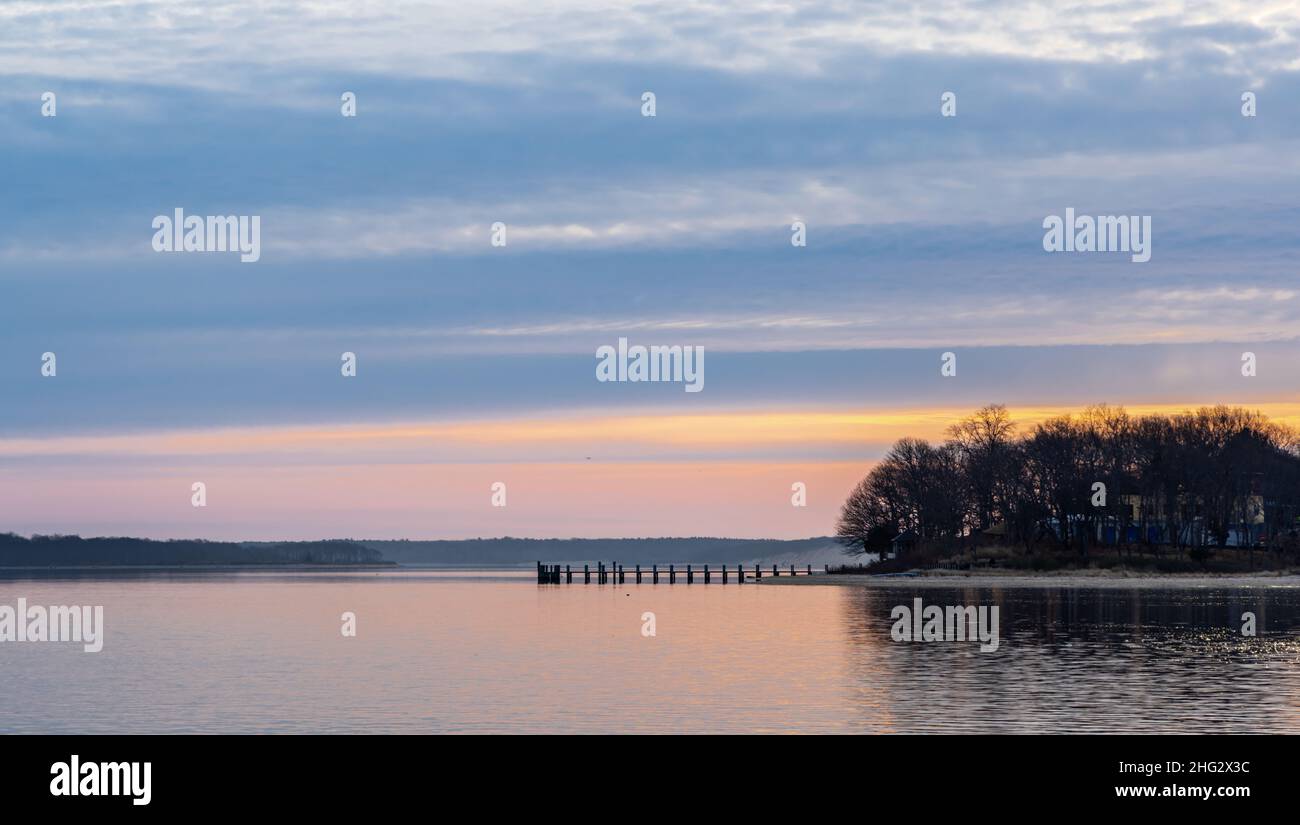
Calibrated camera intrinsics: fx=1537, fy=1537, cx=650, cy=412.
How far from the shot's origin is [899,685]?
1745 inches

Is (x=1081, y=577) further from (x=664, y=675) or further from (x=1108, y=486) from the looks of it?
(x=664, y=675)

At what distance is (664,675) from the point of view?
160 ft

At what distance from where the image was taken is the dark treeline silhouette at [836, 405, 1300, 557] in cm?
14762

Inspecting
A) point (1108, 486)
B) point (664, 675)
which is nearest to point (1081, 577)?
point (1108, 486)

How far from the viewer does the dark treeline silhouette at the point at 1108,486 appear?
484ft

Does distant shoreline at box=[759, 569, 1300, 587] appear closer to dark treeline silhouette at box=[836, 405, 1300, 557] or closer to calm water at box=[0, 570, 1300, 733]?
dark treeline silhouette at box=[836, 405, 1300, 557]

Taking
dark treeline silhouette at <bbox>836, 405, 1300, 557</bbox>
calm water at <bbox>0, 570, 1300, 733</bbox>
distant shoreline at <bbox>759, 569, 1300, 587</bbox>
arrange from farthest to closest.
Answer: dark treeline silhouette at <bbox>836, 405, 1300, 557</bbox>
distant shoreline at <bbox>759, 569, 1300, 587</bbox>
calm water at <bbox>0, 570, 1300, 733</bbox>

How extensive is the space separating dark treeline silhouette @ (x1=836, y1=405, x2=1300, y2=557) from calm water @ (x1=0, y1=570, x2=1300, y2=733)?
198 ft

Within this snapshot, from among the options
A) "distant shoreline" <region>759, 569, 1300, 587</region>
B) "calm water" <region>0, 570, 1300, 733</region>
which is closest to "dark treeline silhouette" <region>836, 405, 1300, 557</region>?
"distant shoreline" <region>759, 569, 1300, 587</region>

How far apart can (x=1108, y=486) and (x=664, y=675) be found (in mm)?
108444

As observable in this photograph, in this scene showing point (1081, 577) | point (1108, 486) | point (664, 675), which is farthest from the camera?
point (1108, 486)

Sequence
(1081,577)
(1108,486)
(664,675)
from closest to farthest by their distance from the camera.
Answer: (664,675) < (1081,577) < (1108,486)

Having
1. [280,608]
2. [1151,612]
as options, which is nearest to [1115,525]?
[1151,612]
